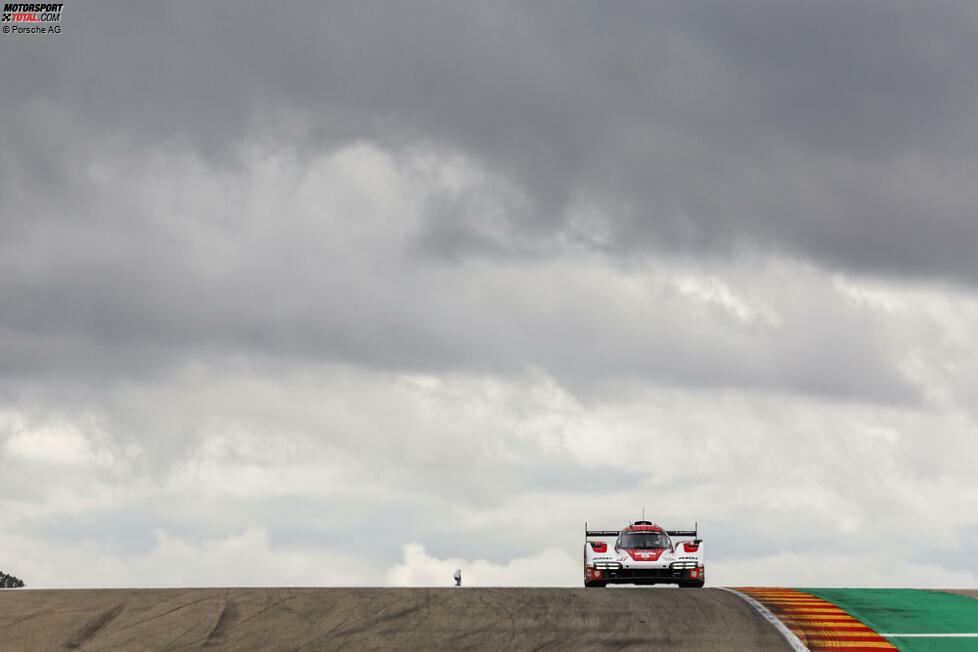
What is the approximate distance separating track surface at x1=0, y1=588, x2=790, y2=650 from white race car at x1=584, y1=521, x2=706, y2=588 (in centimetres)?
431

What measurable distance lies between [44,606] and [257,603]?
3.68 m

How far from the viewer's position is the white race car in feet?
87.5

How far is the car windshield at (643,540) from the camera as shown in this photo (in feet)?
88.3

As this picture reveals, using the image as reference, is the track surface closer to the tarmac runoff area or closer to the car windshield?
the tarmac runoff area

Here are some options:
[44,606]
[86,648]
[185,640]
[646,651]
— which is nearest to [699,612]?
[646,651]

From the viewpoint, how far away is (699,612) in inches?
781

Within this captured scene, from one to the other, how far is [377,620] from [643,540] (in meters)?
9.54

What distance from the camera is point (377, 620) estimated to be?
19.2 meters

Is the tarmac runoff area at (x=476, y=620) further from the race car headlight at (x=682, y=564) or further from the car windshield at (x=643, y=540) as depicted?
the car windshield at (x=643, y=540)

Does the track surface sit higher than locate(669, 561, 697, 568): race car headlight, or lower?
lower

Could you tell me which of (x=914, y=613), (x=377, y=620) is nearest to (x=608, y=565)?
(x=914, y=613)

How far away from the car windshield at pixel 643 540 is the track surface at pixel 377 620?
4559 millimetres

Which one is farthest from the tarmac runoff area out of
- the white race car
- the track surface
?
the white race car

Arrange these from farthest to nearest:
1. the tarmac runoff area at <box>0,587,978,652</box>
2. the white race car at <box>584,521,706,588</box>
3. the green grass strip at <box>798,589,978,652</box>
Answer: the white race car at <box>584,521,706,588</box>, the green grass strip at <box>798,589,978,652</box>, the tarmac runoff area at <box>0,587,978,652</box>
